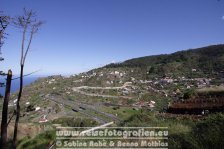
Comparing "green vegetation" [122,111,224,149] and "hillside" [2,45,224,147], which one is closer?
"green vegetation" [122,111,224,149]

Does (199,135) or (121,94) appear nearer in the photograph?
(199,135)

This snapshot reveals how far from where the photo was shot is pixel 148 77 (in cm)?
14300

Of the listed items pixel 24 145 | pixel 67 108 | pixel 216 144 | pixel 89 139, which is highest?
pixel 216 144

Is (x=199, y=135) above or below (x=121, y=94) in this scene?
above

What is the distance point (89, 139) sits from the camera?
929 cm

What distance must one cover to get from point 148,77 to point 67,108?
2774 inches

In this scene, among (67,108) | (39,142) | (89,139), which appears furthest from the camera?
(67,108)

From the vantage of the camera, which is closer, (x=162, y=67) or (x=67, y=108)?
(x=67, y=108)

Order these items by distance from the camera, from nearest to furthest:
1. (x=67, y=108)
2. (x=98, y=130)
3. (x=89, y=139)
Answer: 1. (x=89, y=139)
2. (x=98, y=130)
3. (x=67, y=108)

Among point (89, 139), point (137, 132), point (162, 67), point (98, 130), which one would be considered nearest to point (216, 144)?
point (137, 132)

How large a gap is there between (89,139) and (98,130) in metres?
1.07

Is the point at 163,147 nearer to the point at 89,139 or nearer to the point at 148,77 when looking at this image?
the point at 89,139

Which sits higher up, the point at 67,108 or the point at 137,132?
→ the point at 137,132

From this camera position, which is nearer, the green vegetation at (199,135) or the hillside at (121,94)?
the green vegetation at (199,135)
